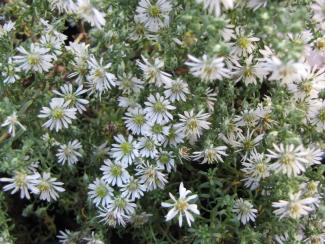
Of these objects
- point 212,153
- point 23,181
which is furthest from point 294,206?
point 23,181

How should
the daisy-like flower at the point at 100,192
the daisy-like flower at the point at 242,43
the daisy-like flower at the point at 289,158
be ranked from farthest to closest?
1. the daisy-like flower at the point at 100,192
2. the daisy-like flower at the point at 242,43
3. the daisy-like flower at the point at 289,158

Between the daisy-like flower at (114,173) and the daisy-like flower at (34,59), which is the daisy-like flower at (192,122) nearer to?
the daisy-like flower at (114,173)

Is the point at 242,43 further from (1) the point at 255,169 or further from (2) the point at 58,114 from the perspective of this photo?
(2) the point at 58,114

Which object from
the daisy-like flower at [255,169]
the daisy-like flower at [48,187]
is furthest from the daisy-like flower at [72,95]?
the daisy-like flower at [255,169]

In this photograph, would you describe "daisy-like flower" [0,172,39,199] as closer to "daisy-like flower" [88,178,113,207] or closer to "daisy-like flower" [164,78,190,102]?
"daisy-like flower" [88,178,113,207]

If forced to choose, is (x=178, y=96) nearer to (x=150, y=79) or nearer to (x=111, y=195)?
(x=150, y=79)

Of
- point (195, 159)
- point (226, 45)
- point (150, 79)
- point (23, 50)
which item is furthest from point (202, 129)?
point (23, 50)
